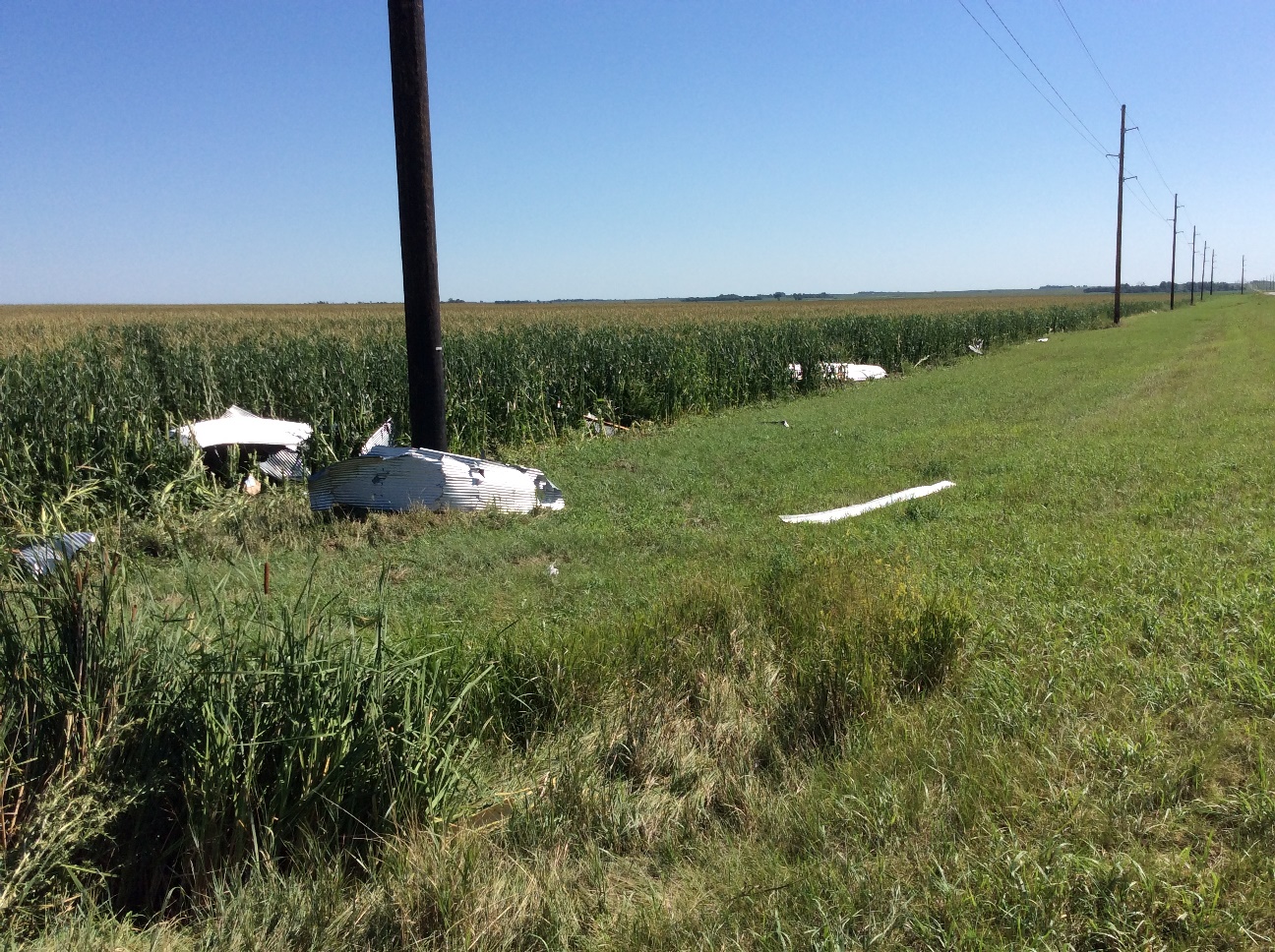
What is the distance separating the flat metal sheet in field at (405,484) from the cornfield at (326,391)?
147 centimetres

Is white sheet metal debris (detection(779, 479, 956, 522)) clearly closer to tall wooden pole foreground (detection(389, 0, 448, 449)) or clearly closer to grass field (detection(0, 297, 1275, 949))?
grass field (detection(0, 297, 1275, 949))

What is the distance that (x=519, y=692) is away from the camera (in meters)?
4.06

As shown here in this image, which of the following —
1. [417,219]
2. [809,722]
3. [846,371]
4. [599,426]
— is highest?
[417,219]

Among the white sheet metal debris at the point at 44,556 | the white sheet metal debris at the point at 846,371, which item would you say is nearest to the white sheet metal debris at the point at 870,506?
the white sheet metal debris at the point at 44,556

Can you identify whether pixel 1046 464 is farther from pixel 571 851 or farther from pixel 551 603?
pixel 571 851

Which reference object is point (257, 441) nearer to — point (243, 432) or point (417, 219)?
point (243, 432)

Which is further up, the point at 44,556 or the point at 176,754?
the point at 44,556

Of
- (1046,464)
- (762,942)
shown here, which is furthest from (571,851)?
(1046,464)

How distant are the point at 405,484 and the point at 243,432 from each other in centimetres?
262

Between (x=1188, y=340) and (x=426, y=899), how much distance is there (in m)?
35.0

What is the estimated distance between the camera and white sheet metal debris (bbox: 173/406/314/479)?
9008mm

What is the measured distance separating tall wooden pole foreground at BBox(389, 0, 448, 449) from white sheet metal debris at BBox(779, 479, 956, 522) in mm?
3553

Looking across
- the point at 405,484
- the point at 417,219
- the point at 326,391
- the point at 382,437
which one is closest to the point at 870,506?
the point at 405,484

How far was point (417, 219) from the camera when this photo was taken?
802 cm
